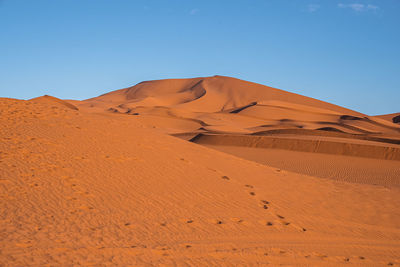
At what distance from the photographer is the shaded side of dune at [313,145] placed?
67.7ft

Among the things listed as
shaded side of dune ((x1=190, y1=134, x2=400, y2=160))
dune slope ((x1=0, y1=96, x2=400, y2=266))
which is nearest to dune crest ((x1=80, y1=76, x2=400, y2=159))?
shaded side of dune ((x1=190, y1=134, x2=400, y2=160))

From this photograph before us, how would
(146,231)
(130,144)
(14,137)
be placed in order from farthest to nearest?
(130,144), (14,137), (146,231)

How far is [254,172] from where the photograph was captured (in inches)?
461

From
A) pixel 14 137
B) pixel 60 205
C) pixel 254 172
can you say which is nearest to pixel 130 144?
pixel 14 137

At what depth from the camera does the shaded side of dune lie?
67.7ft

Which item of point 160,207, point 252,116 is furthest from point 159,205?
point 252,116

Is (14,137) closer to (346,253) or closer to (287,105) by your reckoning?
(346,253)

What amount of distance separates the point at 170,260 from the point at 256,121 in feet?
147

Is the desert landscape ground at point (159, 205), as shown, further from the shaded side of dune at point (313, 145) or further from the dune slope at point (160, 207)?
the shaded side of dune at point (313, 145)

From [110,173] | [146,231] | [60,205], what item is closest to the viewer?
[146,231]

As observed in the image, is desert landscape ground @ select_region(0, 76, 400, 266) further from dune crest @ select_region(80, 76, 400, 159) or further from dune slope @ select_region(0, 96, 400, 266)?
dune crest @ select_region(80, 76, 400, 159)

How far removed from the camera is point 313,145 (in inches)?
864

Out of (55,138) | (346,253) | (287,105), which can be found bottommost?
(346,253)

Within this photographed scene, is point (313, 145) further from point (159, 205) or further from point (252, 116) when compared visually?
point (252, 116)
